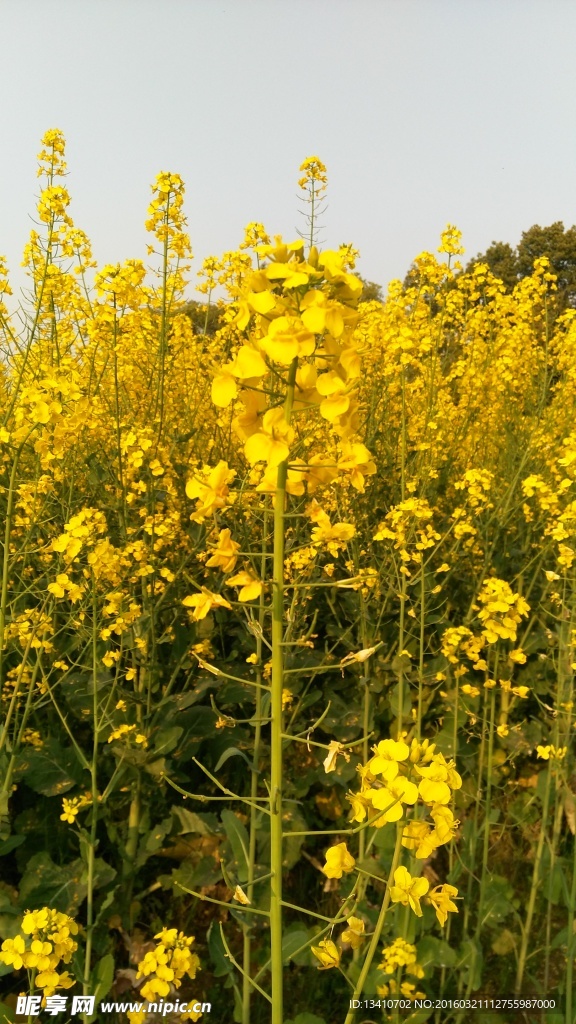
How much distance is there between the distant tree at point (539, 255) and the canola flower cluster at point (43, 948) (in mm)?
19340

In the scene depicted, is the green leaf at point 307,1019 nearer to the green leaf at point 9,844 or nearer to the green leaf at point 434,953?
the green leaf at point 434,953

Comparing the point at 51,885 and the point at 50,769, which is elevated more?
the point at 50,769

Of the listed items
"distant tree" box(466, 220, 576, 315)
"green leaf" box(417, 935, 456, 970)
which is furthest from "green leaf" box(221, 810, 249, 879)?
"distant tree" box(466, 220, 576, 315)

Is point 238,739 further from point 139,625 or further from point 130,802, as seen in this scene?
point 139,625

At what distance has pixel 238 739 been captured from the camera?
326cm

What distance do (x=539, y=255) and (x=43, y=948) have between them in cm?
2371

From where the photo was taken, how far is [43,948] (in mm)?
1874

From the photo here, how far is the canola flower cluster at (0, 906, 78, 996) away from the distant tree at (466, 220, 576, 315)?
1934cm

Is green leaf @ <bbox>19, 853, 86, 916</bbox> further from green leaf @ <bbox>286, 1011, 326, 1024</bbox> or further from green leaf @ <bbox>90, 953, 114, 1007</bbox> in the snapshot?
green leaf @ <bbox>286, 1011, 326, 1024</bbox>

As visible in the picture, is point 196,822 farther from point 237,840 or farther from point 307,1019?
point 307,1019

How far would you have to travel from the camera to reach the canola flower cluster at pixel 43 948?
1.87 metres

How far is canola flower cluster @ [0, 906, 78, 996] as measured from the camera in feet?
6.14

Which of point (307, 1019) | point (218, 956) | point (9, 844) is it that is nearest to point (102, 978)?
point (218, 956)

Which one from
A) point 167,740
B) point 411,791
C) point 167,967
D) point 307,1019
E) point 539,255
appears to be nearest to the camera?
point 411,791
